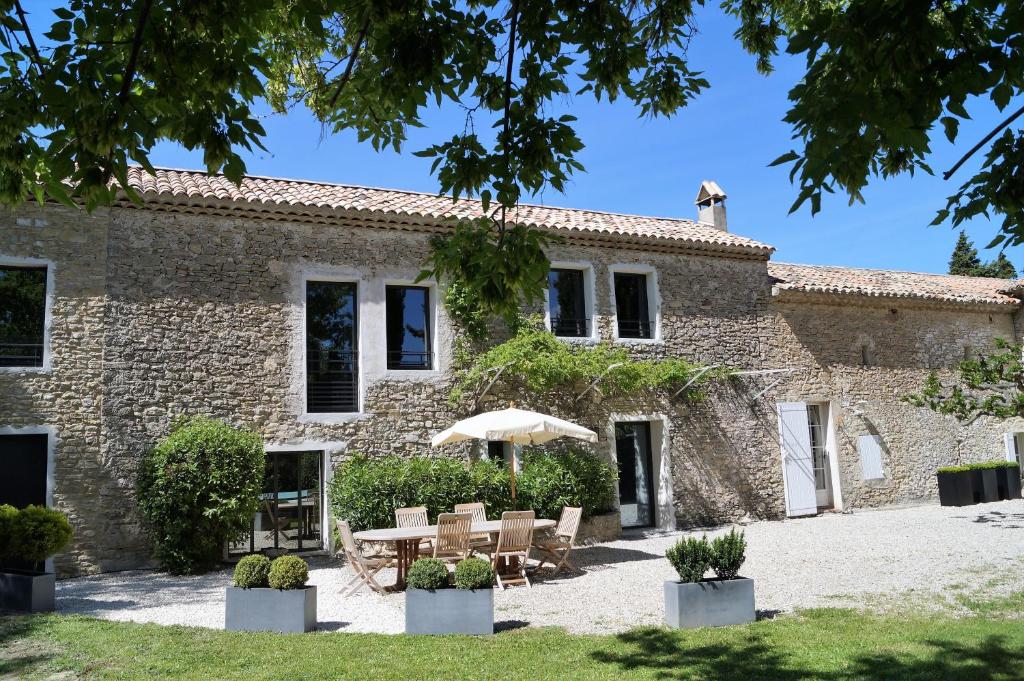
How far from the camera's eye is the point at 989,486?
52.9 feet

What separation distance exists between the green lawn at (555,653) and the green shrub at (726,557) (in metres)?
0.48

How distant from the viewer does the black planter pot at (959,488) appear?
51.8 ft

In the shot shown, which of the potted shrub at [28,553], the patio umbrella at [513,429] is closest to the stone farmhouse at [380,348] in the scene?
the patio umbrella at [513,429]

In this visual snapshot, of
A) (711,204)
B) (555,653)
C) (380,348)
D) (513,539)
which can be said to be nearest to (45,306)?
(380,348)

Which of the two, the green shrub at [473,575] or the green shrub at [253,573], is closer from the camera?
the green shrub at [473,575]

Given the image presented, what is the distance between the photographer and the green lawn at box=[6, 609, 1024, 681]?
16.9ft

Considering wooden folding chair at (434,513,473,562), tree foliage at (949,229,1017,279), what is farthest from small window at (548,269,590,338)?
tree foliage at (949,229,1017,279)

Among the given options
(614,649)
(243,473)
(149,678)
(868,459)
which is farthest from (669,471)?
(149,678)

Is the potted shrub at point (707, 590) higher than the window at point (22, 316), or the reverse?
the window at point (22, 316)

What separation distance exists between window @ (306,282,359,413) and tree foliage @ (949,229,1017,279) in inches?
1056

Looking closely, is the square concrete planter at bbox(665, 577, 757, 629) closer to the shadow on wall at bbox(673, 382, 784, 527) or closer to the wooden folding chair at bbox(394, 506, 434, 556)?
the wooden folding chair at bbox(394, 506, 434, 556)

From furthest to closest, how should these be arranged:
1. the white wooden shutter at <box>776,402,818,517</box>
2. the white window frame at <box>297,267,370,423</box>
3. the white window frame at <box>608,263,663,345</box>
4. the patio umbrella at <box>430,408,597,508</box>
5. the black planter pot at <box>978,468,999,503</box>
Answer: the black planter pot at <box>978,468,999,503</box> → the white wooden shutter at <box>776,402,818,517</box> → the white window frame at <box>608,263,663,345</box> → the white window frame at <box>297,267,370,423</box> → the patio umbrella at <box>430,408,597,508</box>

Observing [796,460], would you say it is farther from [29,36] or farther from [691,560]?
[29,36]

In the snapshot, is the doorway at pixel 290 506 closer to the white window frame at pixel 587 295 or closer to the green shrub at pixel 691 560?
the white window frame at pixel 587 295
